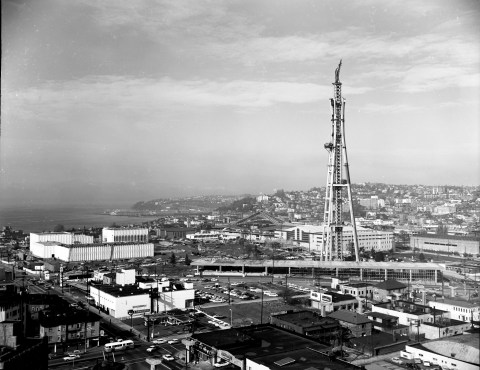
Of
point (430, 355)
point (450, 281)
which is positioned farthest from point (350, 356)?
point (450, 281)

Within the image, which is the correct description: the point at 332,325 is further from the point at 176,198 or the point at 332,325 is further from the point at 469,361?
the point at 176,198

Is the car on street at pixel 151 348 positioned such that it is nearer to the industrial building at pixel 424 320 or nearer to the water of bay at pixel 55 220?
the industrial building at pixel 424 320

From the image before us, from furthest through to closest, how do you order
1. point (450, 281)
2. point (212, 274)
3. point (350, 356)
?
point (212, 274) → point (450, 281) → point (350, 356)

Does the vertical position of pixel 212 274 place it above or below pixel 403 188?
below

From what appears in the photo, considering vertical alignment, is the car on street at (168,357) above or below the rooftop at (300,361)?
below

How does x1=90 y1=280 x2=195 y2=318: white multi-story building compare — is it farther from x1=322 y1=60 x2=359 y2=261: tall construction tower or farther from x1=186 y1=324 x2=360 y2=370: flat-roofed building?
x1=322 y1=60 x2=359 y2=261: tall construction tower

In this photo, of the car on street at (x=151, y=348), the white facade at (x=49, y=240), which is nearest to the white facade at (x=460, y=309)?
the car on street at (x=151, y=348)

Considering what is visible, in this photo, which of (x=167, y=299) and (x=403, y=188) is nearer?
(x=167, y=299)
